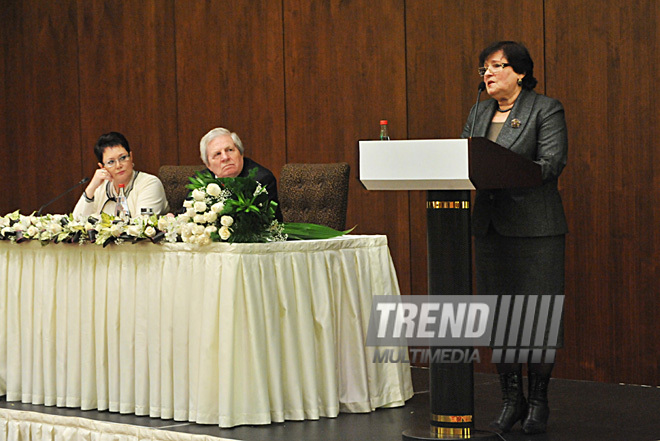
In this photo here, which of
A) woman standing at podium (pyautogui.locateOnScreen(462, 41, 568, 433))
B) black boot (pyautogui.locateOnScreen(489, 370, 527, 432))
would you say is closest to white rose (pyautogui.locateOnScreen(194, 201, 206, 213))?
woman standing at podium (pyautogui.locateOnScreen(462, 41, 568, 433))

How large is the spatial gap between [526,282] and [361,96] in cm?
255

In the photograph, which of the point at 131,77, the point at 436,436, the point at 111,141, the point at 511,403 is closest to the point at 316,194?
the point at 111,141

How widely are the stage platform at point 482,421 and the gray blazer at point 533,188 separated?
0.78 metres

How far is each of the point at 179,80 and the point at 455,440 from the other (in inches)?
169

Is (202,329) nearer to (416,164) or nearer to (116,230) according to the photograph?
(116,230)

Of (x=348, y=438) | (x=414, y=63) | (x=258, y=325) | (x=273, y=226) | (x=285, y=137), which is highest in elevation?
(x=414, y=63)

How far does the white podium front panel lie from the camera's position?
2.92 metres

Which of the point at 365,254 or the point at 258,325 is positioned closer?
the point at 258,325

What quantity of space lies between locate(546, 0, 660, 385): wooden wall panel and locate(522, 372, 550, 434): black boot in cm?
139

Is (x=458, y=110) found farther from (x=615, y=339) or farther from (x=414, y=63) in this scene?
(x=615, y=339)

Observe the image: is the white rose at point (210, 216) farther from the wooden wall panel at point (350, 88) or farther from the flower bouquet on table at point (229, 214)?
the wooden wall panel at point (350, 88)

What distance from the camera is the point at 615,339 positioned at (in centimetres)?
483

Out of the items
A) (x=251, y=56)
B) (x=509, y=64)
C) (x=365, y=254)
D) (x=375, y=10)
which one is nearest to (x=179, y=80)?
(x=251, y=56)

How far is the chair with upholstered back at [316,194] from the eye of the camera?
4.69m
